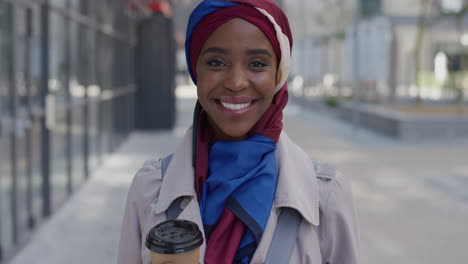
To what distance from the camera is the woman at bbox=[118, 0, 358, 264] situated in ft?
4.38

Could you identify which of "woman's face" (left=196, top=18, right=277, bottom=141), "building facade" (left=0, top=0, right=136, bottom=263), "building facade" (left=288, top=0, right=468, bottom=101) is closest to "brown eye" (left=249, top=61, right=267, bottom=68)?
"woman's face" (left=196, top=18, right=277, bottom=141)

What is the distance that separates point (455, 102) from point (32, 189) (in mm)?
15344

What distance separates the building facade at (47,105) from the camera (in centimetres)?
477

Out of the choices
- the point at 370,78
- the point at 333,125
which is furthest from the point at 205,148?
the point at 370,78

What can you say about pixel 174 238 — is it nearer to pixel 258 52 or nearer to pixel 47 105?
pixel 258 52

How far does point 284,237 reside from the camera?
4.38 feet

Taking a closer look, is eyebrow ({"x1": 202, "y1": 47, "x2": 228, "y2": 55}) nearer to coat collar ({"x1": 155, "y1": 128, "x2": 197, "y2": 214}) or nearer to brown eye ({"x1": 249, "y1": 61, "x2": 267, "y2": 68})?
brown eye ({"x1": 249, "y1": 61, "x2": 267, "y2": 68})

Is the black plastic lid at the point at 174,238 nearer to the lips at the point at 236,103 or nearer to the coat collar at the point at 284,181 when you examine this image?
the coat collar at the point at 284,181

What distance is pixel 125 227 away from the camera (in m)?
1.51

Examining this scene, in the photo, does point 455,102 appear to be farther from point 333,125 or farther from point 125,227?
point 125,227

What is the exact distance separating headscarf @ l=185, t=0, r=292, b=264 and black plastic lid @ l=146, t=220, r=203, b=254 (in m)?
0.20

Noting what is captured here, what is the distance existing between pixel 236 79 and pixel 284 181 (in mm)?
264

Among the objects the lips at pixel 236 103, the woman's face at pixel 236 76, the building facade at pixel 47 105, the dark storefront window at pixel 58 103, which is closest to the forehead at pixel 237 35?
the woman's face at pixel 236 76

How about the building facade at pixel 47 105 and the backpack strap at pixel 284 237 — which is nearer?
the backpack strap at pixel 284 237
